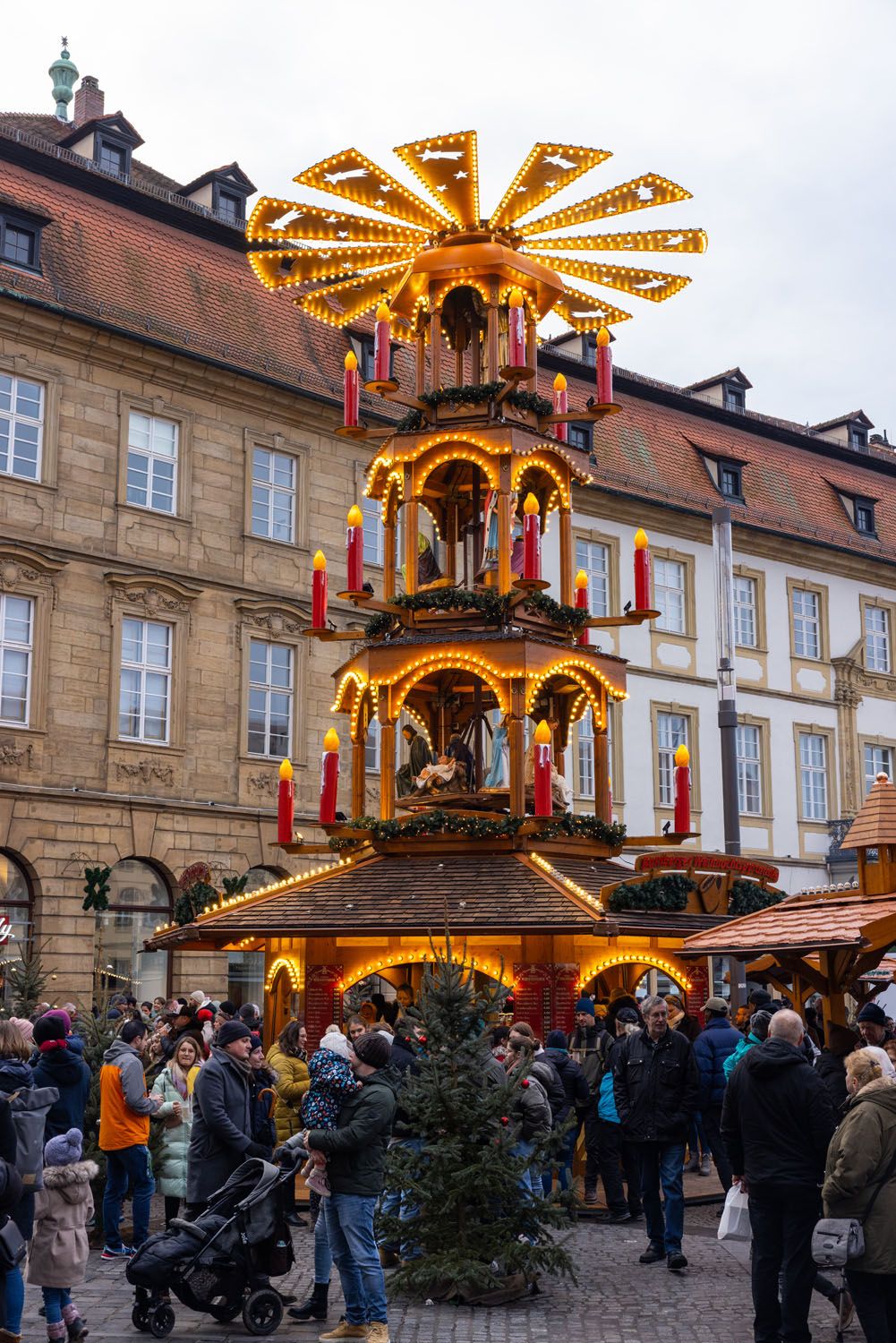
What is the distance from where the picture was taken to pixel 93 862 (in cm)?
2709

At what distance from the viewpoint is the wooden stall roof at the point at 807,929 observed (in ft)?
33.2

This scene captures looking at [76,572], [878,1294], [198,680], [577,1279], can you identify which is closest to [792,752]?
[198,680]

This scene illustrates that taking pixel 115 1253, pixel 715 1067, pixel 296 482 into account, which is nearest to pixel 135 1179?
pixel 115 1253

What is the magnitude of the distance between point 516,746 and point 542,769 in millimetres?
1480

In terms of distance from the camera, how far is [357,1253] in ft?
30.7

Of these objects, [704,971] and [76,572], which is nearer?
[704,971]

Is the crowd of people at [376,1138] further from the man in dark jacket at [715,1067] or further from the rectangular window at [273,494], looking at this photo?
the rectangular window at [273,494]

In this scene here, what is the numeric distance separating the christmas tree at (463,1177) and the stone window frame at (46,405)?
18.3 metres

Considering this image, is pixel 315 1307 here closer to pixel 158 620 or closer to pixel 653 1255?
pixel 653 1255

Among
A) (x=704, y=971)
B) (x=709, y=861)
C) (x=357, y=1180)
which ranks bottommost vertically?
(x=357, y=1180)

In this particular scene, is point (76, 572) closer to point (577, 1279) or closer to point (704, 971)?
point (704, 971)

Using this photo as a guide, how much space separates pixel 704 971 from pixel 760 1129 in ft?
35.7

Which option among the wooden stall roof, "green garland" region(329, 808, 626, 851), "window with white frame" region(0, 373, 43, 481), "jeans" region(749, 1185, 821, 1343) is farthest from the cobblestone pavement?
"window with white frame" region(0, 373, 43, 481)

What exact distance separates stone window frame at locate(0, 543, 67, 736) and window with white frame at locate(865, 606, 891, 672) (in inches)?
926
